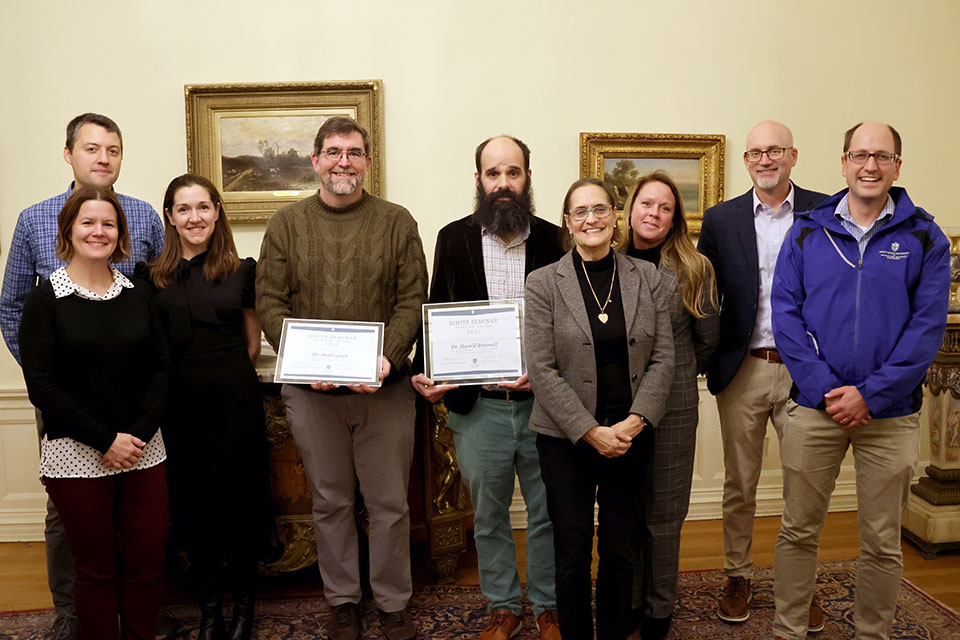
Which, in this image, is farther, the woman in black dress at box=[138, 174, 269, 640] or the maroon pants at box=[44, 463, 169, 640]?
the woman in black dress at box=[138, 174, 269, 640]

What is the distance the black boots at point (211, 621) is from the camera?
109 inches

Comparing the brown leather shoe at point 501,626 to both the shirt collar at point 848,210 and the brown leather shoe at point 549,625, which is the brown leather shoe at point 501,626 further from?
the shirt collar at point 848,210

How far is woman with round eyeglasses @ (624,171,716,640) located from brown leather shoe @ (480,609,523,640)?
1.81 feet

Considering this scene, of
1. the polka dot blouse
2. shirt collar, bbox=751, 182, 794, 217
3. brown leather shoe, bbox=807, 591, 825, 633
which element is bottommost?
brown leather shoe, bbox=807, 591, 825, 633

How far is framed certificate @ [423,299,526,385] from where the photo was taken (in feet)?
8.26

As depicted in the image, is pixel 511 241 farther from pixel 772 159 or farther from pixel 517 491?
pixel 517 491

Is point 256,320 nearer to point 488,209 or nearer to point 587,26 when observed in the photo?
point 488,209

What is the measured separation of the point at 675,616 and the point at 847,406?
126cm

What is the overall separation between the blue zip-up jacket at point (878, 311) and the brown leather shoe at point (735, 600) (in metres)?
1.01

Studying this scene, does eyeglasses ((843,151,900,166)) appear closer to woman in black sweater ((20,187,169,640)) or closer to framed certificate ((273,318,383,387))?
framed certificate ((273,318,383,387))

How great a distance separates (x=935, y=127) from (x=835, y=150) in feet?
2.18

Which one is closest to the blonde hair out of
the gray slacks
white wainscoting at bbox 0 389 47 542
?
the gray slacks

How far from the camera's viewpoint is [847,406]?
234cm

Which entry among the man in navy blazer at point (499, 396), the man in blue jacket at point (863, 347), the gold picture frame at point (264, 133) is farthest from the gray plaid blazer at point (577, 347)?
the gold picture frame at point (264, 133)
